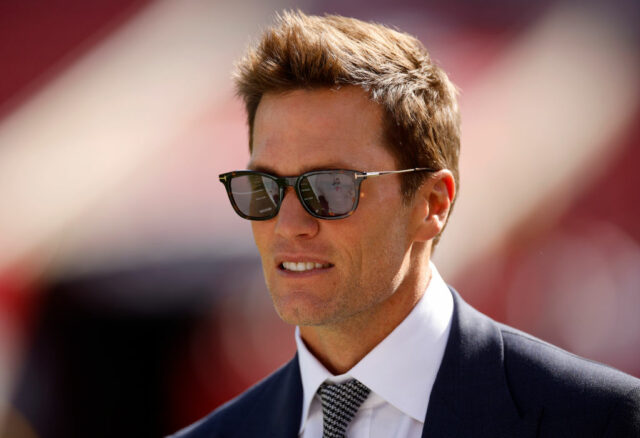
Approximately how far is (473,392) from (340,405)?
373mm

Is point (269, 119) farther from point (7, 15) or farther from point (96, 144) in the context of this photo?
point (7, 15)

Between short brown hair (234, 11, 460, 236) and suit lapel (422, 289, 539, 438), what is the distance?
0.45m

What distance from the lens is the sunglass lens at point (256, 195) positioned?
1.85 m

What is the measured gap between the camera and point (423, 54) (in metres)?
2.07

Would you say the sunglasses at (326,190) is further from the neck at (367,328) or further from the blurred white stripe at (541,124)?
the blurred white stripe at (541,124)

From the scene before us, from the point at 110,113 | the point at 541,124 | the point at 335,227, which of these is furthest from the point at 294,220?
the point at 110,113

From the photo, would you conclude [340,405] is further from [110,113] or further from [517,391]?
[110,113]

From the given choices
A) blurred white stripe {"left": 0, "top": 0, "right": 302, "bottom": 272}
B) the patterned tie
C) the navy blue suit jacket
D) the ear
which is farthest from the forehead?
blurred white stripe {"left": 0, "top": 0, "right": 302, "bottom": 272}

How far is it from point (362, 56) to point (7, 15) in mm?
2359

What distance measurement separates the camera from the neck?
1.87m

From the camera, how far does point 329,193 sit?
1771 mm

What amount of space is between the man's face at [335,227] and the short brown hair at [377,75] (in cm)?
5

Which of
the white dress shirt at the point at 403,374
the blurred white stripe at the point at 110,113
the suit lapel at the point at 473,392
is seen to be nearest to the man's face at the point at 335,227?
the white dress shirt at the point at 403,374

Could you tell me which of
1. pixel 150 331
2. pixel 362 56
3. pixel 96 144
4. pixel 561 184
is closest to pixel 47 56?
pixel 96 144
